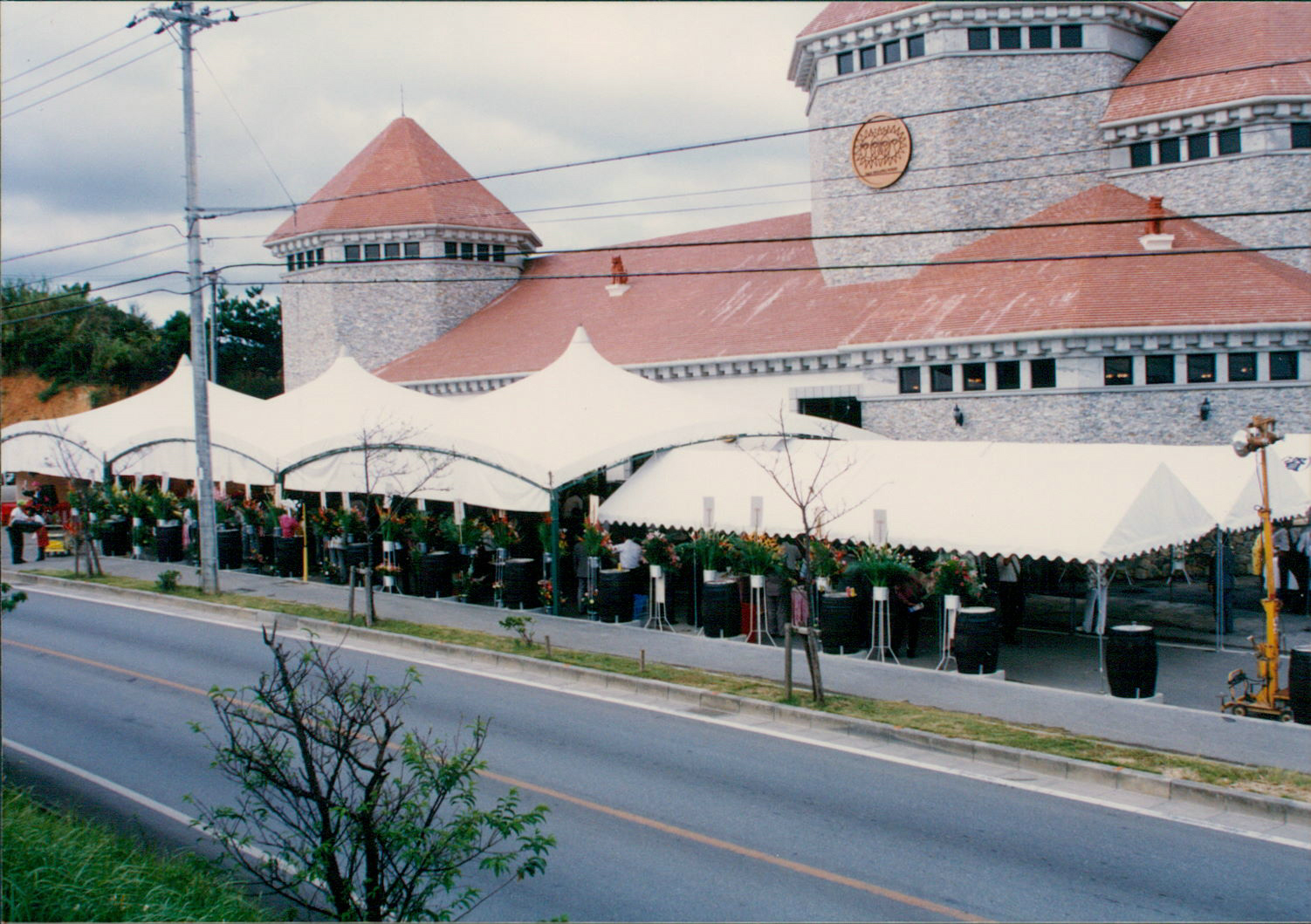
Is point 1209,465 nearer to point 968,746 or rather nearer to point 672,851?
point 968,746

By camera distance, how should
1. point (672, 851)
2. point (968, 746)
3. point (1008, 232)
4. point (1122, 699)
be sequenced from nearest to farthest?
point (672, 851) < point (968, 746) < point (1122, 699) < point (1008, 232)

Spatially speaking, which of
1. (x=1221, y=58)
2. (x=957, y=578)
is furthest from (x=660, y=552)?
(x=1221, y=58)

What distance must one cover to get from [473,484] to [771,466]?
218 inches

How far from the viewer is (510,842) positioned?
335 inches

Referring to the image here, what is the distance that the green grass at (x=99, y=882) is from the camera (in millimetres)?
5688

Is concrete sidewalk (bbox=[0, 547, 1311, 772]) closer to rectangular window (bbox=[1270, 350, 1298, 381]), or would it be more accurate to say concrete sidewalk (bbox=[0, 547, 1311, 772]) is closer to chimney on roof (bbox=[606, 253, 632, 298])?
rectangular window (bbox=[1270, 350, 1298, 381])

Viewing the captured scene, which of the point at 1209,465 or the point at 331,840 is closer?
the point at 331,840

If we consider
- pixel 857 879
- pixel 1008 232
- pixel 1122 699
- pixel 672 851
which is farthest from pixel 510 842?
pixel 1008 232

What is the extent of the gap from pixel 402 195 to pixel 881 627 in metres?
32.5

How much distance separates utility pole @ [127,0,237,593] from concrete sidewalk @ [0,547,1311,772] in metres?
2.53

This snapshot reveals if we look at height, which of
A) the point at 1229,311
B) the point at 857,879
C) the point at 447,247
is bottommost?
the point at 857,879

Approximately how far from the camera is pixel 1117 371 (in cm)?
2441

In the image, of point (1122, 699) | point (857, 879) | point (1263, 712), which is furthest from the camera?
point (1122, 699)

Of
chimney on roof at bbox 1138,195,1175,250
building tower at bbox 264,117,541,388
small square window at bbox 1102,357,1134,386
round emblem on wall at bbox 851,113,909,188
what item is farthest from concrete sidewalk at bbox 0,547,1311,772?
building tower at bbox 264,117,541,388
